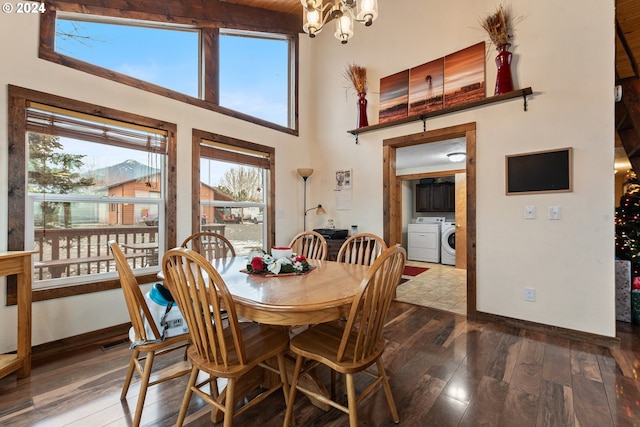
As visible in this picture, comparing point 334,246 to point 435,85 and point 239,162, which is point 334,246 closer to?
point 239,162

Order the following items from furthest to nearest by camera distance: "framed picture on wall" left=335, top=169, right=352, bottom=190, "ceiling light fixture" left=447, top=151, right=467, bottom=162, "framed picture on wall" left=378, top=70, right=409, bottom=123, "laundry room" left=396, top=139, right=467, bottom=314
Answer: "ceiling light fixture" left=447, top=151, right=467, bottom=162 < "laundry room" left=396, top=139, right=467, bottom=314 < "framed picture on wall" left=335, top=169, right=352, bottom=190 < "framed picture on wall" left=378, top=70, right=409, bottom=123

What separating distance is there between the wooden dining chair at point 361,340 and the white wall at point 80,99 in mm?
1966

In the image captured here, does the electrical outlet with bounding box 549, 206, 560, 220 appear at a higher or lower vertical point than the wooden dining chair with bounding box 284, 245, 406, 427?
higher

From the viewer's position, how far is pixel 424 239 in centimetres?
627

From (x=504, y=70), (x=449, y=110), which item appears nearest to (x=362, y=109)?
(x=449, y=110)

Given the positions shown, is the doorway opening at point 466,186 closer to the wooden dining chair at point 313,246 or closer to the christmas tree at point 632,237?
Result: the wooden dining chair at point 313,246

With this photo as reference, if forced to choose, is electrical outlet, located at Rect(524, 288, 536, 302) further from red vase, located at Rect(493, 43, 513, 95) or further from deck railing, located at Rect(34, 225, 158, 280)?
deck railing, located at Rect(34, 225, 158, 280)

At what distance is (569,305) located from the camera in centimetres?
239

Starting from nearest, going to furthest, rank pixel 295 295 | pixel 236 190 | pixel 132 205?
pixel 295 295 → pixel 132 205 → pixel 236 190

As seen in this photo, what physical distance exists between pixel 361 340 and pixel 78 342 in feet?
7.85

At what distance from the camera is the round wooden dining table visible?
3.91ft

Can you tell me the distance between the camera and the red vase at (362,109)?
360 centimetres

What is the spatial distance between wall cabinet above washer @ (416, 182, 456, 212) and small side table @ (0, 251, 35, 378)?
6.52 metres

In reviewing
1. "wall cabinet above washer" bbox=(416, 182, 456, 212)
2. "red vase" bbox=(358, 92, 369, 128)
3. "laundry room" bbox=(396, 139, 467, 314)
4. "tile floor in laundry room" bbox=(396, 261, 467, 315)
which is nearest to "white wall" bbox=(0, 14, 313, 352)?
"red vase" bbox=(358, 92, 369, 128)
